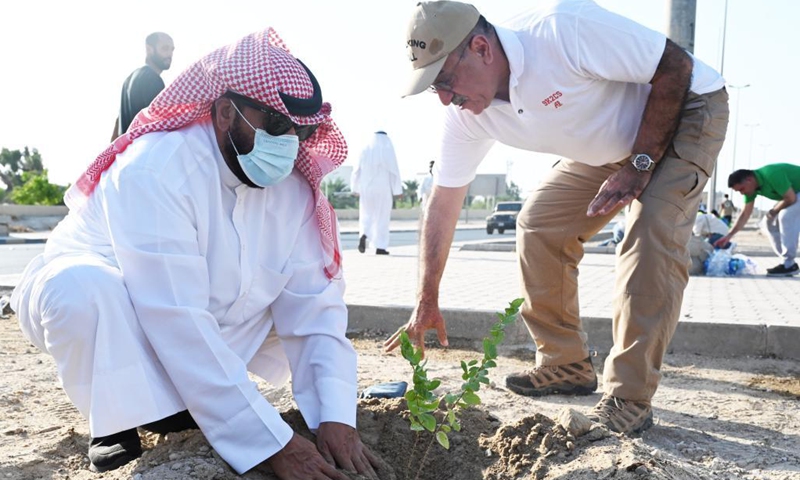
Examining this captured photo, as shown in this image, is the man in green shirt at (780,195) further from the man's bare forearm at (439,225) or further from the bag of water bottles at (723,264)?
the man's bare forearm at (439,225)

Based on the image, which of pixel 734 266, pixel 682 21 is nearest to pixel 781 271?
pixel 734 266

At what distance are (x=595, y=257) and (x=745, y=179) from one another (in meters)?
3.68

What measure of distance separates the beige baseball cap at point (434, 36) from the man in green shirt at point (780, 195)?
8266 mm

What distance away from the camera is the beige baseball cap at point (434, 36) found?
10.7ft

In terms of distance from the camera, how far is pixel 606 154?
3.66 metres

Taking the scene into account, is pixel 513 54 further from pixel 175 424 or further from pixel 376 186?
pixel 376 186

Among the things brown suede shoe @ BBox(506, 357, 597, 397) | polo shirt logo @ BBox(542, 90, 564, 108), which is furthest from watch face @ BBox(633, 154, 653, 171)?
brown suede shoe @ BBox(506, 357, 597, 397)

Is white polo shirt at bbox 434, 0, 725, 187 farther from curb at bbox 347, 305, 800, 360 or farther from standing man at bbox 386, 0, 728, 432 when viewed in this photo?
curb at bbox 347, 305, 800, 360

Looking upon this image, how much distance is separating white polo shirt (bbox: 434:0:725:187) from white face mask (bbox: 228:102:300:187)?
3.37ft

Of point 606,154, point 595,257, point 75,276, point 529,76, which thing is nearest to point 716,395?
point 606,154

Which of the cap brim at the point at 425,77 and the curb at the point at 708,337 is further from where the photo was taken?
the curb at the point at 708,337

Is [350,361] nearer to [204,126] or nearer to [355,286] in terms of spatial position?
[204,126]

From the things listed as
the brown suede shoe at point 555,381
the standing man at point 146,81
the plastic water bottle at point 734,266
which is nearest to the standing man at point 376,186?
the plastic water bottle at point 734,266

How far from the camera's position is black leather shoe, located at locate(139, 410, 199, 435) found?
10.0 ft
